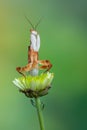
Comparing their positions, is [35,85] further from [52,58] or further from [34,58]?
[52,58]

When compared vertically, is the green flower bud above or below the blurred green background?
below

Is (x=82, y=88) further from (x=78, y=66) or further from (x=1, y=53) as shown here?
(x=1, y=53)

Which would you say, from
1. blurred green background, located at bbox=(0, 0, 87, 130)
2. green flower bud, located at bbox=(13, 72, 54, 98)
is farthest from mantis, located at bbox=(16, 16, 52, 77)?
blurred green background, located at bbox=(0, 0, 87, 130)

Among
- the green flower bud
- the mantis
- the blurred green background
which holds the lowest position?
the green flower bud

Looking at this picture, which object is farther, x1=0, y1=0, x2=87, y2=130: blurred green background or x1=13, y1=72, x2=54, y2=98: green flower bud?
x1=0, y1=0, x2=87, y2=130: blurred green background

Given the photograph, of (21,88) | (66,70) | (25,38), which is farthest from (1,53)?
(21,88)

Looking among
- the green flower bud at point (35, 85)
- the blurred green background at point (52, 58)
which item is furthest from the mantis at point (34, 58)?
the blurred green background at point (52, 58)

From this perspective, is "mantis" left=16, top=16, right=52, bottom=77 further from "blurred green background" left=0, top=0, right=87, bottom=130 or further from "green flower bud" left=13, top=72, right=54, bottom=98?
"blurred green background" left=0, top=0, right=87, bottom=130
